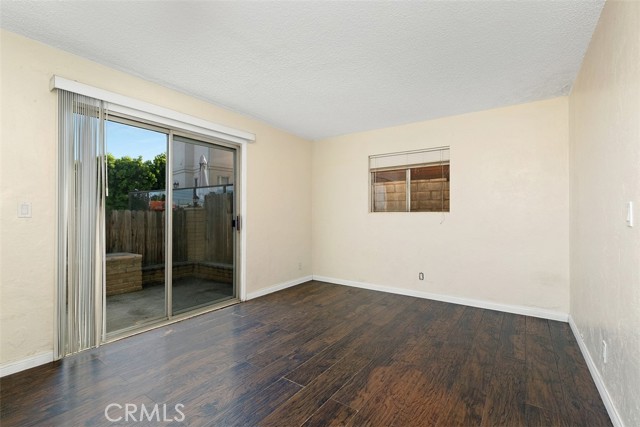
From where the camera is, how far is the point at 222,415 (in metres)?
1.74

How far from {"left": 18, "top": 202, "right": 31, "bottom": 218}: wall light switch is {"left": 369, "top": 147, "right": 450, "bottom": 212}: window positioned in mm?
4085

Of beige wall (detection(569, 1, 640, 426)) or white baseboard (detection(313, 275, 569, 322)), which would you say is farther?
white baseboard (detection(313, 275, 569, 322))

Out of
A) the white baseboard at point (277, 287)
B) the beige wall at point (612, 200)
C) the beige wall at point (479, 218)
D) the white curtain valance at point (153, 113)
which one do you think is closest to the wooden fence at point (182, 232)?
the white baseboard at point (277, 287)

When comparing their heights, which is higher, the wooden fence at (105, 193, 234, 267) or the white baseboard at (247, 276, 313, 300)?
the wooden fence at (105, 193, 234, 267)

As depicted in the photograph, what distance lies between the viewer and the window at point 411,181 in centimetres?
413

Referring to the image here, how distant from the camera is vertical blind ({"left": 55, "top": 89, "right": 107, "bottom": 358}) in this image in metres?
2.41

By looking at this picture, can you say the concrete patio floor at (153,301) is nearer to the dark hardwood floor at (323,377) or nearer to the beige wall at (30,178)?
the dark hardwood floor at (323,377)

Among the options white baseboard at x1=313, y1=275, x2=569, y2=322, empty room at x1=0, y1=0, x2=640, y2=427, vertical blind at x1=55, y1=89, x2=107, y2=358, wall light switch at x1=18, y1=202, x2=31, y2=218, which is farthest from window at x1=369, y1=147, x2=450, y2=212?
wall light switch at x1=18, y1=202, x2=31, y2=218

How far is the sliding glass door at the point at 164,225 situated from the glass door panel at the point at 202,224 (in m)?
0.01

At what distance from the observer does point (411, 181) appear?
4422 mm

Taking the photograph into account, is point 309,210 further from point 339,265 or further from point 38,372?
point 38,372

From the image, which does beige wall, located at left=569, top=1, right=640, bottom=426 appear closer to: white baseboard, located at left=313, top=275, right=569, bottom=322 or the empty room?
the empty room

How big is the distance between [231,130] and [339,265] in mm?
2857

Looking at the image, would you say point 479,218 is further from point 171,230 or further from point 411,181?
point 171,230
